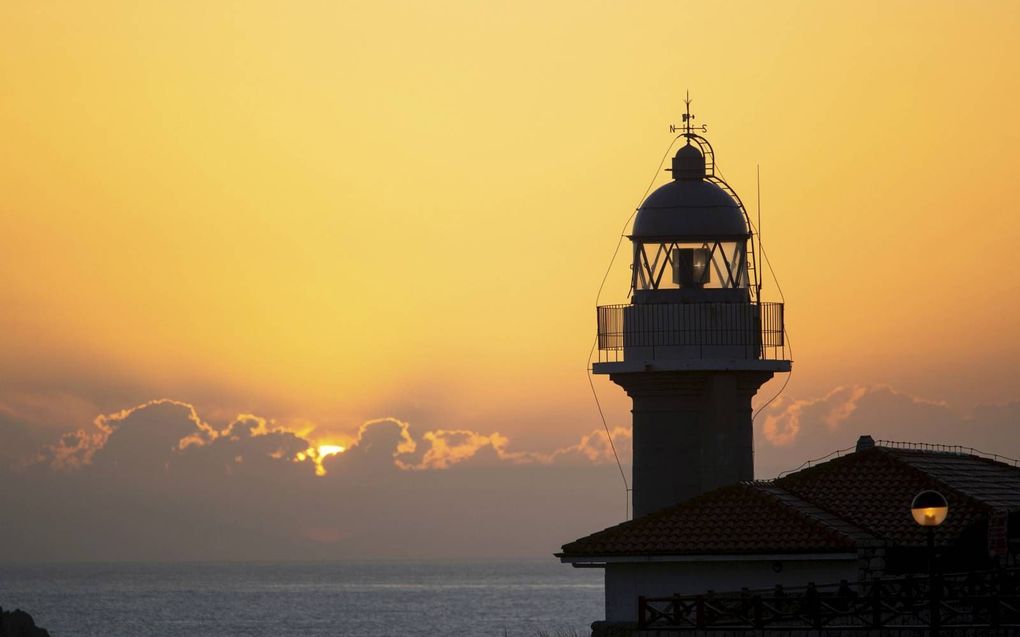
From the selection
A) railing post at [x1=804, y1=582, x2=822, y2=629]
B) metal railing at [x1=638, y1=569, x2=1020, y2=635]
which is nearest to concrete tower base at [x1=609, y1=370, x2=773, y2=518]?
metal railing at [x1=638, y1=569, x2=1020, y2=635]

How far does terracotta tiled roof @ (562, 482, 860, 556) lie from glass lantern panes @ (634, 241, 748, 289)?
5041mm

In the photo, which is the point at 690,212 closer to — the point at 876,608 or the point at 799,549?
the point at 799,549

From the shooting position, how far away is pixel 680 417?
37656 mm

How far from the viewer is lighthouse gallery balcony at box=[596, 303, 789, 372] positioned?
3781 centimetres

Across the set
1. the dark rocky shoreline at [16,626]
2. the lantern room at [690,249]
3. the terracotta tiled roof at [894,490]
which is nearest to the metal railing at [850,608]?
the terracotta tiled roof at [894,490]

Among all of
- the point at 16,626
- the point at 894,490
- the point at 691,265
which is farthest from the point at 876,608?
the point at 16,626

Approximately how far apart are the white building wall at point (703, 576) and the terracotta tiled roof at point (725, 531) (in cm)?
30

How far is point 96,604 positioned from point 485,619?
47.5 meters

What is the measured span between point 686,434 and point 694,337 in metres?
1.82

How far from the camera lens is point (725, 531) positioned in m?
33.4

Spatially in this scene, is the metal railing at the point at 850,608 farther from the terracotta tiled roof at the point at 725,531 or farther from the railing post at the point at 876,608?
the terracotta tiled roof at the point at 725,531

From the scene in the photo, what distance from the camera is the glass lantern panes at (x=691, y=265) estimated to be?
38.5 meters

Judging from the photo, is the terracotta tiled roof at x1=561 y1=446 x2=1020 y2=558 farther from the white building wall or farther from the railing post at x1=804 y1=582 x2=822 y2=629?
the railing post at x1=804 y1=582 x2=822 y2=629

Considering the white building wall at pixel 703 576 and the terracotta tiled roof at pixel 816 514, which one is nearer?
the white building wall at pixel 703 576
